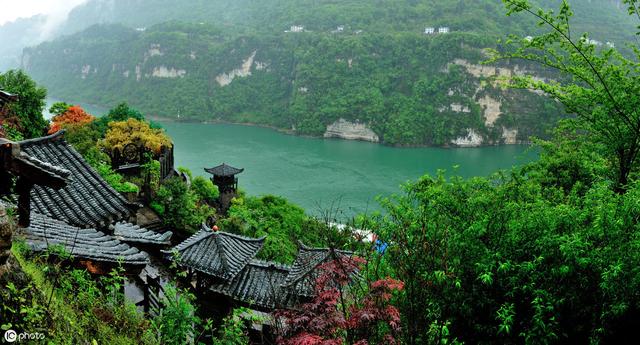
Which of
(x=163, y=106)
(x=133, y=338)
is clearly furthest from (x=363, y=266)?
(x=163, y=106)

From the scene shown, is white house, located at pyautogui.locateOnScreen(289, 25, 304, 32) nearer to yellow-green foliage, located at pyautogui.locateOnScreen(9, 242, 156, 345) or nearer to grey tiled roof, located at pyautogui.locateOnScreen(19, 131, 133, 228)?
grey tiled roof, located at pyautogui.locateOnScreen(19, 131, 133, 228)

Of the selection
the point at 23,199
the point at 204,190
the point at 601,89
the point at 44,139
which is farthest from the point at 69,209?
the point at 204,190

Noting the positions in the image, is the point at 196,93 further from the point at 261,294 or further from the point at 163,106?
the point at 261,294

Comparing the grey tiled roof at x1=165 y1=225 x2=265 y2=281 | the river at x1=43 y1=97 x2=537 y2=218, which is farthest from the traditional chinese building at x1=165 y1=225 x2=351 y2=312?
the river at x1=43 y1=97 x2=537 y2=218

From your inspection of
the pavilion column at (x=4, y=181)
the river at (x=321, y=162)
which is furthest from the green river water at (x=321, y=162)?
the pavilion column at (x=4, y=181)

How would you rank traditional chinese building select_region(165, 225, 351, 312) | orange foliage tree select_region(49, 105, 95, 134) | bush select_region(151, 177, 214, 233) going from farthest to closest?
orange foliage tree select_region(49, 105, 95, 134)
bush select_region(151, 177, 214, 233)
traditional chinese building select_region(165, 225, 351, 312)

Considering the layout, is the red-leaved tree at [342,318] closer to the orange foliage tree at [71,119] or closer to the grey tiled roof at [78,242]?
the grey tiled roof at [78,242]
